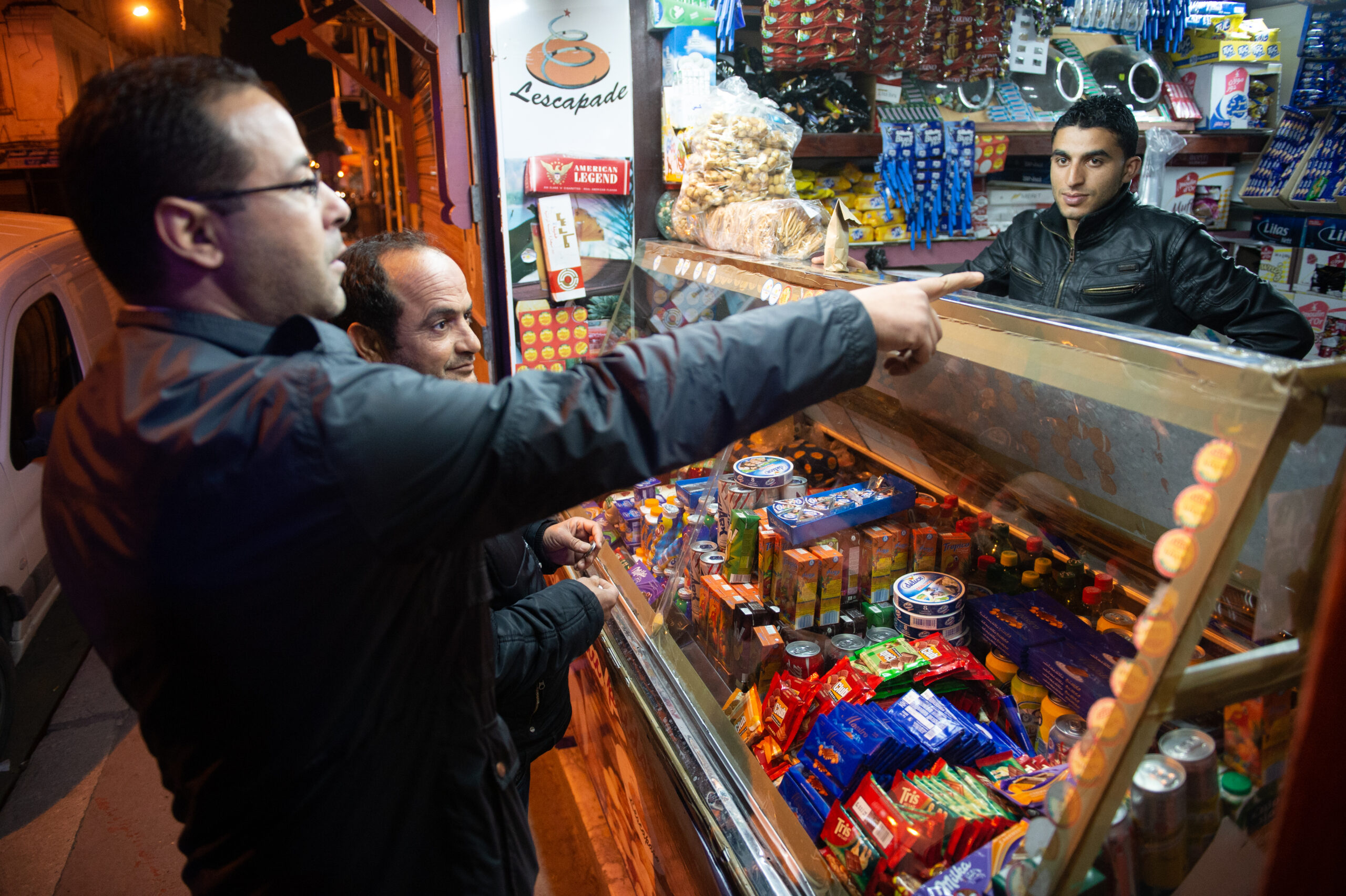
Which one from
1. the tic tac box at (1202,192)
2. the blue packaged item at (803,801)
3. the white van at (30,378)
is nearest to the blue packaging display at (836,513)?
the blue packaged item at (803,801)

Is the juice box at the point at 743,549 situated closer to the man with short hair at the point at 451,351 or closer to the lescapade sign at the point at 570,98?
the man with short hair at the point at 451,351

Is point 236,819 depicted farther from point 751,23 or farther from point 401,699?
point 751,23

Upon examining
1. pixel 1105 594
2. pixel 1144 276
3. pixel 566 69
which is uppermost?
pixel 566 69

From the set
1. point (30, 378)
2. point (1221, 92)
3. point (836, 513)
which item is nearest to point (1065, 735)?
point (836, 513)

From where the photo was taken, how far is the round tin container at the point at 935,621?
1800 mm

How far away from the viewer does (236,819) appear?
1019 mm

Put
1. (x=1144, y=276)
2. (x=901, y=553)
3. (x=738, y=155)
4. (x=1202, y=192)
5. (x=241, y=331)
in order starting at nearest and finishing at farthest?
(x=241, y=331) < (x=901, y=553) < (x=1144, y=276) < (x=738, y=155) < (x=1202, y=192)

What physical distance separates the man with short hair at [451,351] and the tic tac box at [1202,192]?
15.1 ft

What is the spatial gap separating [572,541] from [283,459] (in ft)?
3.98

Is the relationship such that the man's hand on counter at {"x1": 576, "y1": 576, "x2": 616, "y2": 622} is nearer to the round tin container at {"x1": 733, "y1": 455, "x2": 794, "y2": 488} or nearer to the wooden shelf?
the round tin container at {"x1": 733, "y1": 455, "x2": 794, "y2": 488}

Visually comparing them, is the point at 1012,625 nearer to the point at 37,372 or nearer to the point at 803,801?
the point at 803,801

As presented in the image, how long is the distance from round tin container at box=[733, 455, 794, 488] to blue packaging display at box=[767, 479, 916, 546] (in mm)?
144

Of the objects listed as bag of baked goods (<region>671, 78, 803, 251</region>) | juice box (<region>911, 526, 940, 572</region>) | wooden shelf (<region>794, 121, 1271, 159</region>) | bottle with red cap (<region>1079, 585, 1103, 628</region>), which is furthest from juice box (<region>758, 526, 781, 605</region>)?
wooden shelf (<region>794, 121, 1271, 159</region>)

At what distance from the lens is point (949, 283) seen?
1.28 meters
